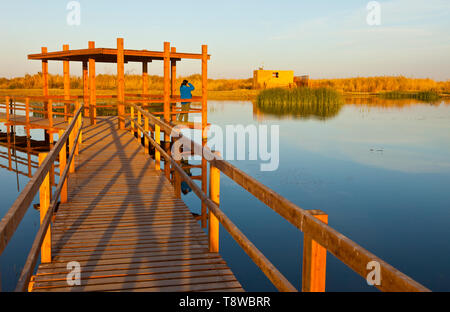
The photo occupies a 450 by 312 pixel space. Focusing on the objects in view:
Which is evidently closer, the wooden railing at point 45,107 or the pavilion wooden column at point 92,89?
the pavilion wooden column at point 92,89

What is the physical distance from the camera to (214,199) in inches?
164

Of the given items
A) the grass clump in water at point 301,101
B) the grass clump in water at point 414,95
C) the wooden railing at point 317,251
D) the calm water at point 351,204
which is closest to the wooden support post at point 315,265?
the wooden railing at point 317,251

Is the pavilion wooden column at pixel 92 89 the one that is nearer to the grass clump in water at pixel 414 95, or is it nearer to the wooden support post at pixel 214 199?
the wooden support post at pixel 214 199

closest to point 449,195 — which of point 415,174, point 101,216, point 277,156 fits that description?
point 415,174

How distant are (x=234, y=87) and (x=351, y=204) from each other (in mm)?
59217

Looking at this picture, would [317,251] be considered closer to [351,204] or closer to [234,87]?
[351,204]

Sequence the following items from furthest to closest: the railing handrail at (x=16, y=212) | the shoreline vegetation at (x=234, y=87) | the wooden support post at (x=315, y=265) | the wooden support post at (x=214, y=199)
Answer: the shoreline vegetation at (x=234, y=87) → the wooden support post at (x=214, y=199) → the wooden support post at (x=315, y=265) → the railing handrail at (x=16, y=212)

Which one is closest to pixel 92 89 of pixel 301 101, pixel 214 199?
pixel 214 199

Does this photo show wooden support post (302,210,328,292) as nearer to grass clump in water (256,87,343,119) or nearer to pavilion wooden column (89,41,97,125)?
pavilion wooden column (89,41,97,125)

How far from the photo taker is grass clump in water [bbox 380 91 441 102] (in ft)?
159

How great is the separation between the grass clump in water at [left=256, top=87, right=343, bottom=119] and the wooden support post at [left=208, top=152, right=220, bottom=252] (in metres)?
29.9

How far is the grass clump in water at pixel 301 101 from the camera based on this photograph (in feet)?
115

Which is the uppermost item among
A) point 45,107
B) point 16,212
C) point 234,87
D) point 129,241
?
point 234,87

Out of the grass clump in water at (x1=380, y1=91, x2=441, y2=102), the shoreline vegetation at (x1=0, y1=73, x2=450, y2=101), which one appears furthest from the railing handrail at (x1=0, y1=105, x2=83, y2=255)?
the grass clump in water at (x1=380, y1=91, x2=441, y2=102)
